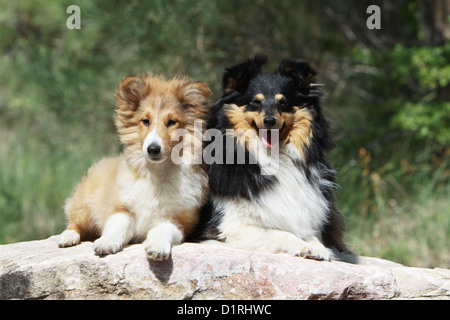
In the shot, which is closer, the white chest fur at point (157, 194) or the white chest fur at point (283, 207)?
the white chest fur at point (157, 194)

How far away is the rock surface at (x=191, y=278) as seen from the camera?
11.8 feet

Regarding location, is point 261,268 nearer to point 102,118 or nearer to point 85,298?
point 85,298

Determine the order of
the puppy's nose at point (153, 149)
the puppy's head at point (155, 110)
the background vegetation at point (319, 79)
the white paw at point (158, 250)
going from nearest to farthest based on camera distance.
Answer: the white paw at point (158, 250), the puppy's nose at point (153, 149), the puppy's head at point (155, 110), the background vegetation at point (319, 79)

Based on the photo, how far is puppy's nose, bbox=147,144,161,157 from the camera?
367 cm

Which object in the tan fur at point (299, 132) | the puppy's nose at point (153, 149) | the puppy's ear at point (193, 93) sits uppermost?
the puppy's ear at point (193, 93)

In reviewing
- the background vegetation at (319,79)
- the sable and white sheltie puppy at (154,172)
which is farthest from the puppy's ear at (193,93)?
the background vegetation at (319,79)

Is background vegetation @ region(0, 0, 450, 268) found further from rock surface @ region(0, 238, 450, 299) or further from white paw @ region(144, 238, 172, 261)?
white paw @ region(144, 238, 172, 261)

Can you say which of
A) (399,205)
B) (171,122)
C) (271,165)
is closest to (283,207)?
(271,165)

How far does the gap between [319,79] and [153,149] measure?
19.1ft

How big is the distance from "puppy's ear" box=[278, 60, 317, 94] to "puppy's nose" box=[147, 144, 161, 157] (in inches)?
52.8

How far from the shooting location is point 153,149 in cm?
367

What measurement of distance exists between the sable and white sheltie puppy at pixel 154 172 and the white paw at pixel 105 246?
0.01m

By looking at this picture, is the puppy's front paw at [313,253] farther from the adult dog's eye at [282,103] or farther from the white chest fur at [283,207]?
the adult dog's eye at [282,103]

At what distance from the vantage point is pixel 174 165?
4023 mm
